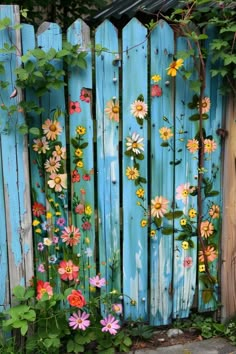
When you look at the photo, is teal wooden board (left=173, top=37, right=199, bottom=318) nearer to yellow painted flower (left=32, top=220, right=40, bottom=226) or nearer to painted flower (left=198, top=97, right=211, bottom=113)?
painted flower (left=198, top=97, right=211, bottom=113)

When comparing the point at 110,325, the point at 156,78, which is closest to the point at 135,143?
the point at 156,78

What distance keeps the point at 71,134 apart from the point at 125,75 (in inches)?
19.7

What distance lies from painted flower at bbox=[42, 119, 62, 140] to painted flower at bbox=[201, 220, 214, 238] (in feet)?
3.79

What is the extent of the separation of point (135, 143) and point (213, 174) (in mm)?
596

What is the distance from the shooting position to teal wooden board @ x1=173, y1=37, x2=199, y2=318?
9.89 ft

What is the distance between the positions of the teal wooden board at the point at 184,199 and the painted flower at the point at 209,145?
0.29 ft

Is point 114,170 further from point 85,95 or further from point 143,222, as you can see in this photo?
point 85,95

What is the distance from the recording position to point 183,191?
312 centimetres

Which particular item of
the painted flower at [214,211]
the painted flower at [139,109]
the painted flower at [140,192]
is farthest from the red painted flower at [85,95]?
the painted flower at [214,211]

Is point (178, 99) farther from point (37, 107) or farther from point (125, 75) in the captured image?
point (37, 107)

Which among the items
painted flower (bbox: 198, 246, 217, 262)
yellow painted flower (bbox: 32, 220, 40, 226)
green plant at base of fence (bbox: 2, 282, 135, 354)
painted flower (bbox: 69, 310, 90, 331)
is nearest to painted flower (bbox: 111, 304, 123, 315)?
green plant at base of fence (bbox: 2, 282, 135, 354)

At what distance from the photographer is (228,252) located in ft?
10.6

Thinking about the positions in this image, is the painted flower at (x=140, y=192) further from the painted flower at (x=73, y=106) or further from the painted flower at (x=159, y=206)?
the painted flower at (x=73, y=106)

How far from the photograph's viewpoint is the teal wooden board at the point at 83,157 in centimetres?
282
